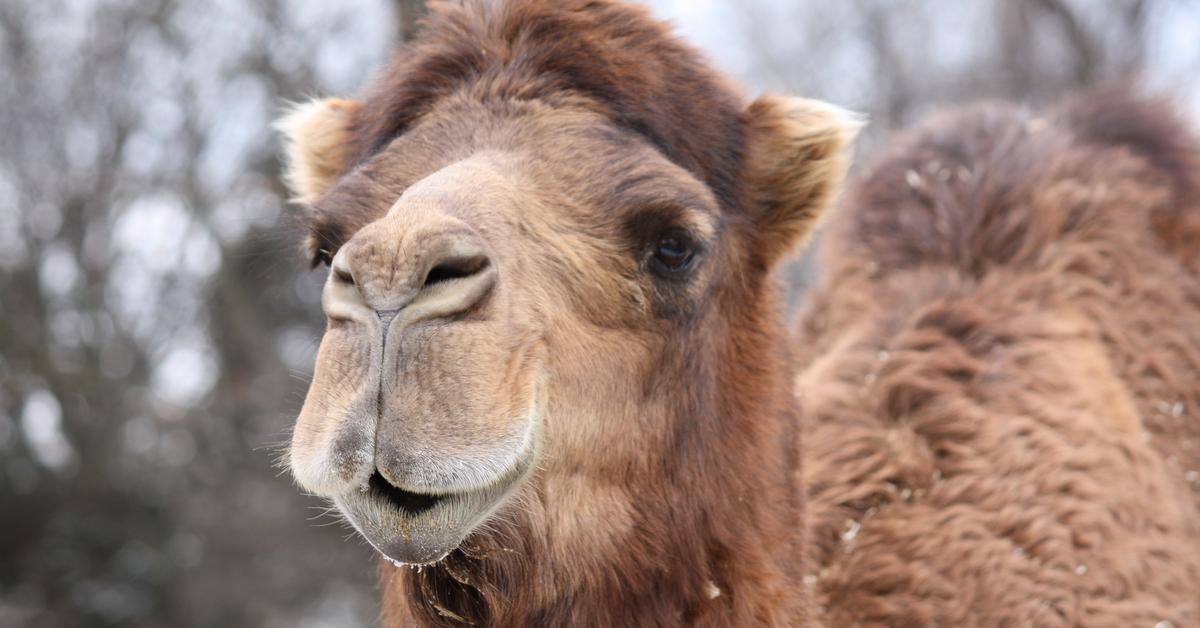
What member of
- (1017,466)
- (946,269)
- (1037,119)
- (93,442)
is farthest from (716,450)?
(93,442)

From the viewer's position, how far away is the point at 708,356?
3525mm

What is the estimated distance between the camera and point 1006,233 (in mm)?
4941

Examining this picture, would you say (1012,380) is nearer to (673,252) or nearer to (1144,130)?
(1144,130)

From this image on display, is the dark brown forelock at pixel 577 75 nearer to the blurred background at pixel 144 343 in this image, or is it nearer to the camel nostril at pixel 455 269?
the camel nostril at pixel 455 269

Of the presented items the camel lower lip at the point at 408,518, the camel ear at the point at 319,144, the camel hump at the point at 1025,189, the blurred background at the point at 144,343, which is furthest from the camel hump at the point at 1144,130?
the blurred background at the point at 144,343

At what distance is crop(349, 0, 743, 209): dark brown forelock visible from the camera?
355 centimetres

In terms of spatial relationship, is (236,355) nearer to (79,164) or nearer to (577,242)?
(79,164)

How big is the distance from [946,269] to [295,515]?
10.8 m

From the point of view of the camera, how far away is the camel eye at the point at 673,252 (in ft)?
10.9

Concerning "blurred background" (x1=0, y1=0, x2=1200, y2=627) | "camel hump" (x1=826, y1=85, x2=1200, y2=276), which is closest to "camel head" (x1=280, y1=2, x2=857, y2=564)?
"camel hump" (x1=826, y1=85, x2=1200, y2=276)

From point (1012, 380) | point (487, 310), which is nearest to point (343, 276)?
point (487, 310)

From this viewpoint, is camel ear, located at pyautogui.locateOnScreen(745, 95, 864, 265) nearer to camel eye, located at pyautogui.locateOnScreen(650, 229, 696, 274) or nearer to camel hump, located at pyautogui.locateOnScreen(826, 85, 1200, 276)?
camel eye, located at pyautogui.locateOnScreen(650, 229, 696, 274)

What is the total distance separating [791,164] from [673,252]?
0.76 metres

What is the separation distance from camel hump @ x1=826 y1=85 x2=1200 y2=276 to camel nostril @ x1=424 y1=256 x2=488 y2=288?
110 inches
